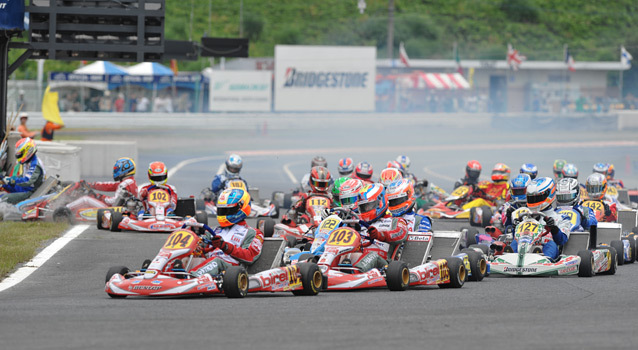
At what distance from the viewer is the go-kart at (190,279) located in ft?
30.0

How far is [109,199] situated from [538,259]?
866 centimetres

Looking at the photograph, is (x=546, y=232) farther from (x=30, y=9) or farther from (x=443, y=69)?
(x=443, y=69)

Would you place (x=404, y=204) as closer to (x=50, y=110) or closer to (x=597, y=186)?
(x=597, y=186)

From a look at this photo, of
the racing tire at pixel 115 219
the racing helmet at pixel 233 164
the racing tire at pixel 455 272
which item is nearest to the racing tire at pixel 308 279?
the racing tire at pixel 455 272

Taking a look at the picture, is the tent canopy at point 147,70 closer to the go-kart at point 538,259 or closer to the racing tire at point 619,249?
the racing tire at point 619,249

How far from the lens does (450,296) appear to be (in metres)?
9.48

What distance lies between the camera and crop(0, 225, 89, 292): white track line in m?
11.1

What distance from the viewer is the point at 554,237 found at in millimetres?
12086

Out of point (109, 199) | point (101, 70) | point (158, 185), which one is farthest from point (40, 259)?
point (101, 70)

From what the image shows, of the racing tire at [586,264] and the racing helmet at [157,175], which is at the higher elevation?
the racing helmet at [157,175]

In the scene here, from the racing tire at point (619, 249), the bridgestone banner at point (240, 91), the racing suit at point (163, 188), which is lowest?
the racing tire at point (619, 249)

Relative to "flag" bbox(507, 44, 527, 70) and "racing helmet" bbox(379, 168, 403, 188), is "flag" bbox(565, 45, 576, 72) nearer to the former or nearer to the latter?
"flag" bbox(507, 44, 527, 70)

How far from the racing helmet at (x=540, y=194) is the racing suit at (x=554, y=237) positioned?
0.44 feet

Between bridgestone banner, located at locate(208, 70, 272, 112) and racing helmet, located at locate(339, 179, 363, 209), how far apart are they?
37.9 m
